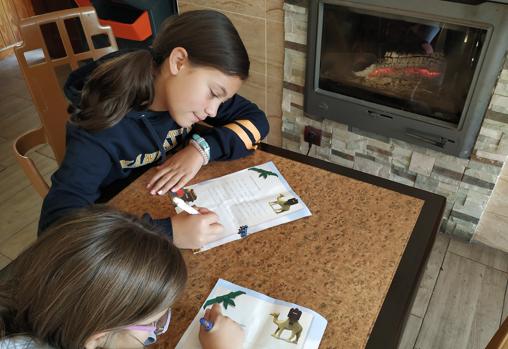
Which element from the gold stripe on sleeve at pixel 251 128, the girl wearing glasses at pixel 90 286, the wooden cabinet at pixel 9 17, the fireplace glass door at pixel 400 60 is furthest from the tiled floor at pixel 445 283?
the wooden cabinet at pixel 9 17

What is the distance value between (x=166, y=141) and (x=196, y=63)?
0.27 metres

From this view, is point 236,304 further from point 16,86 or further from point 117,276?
point 16,86

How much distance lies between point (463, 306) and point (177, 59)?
4.46ft

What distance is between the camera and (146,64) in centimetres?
106

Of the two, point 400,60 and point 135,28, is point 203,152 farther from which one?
point 135,28

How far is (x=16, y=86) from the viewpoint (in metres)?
3.03

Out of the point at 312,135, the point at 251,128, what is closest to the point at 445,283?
the point at 312,135

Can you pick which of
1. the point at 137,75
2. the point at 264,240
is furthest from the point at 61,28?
the point at 264,240

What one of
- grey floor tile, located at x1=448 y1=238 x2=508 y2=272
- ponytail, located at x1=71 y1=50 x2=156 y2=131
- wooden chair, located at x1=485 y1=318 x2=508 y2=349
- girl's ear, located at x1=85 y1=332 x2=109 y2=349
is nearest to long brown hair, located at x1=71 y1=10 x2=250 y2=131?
ponytail, located at x1=71 y1=50 x2=156 y2=131

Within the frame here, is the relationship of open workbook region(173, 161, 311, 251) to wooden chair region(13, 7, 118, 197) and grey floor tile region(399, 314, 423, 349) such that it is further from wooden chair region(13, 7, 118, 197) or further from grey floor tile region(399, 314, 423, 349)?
grey floor tile region(399, 314, 423, 349)

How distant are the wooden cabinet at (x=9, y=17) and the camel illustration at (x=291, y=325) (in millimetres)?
3344

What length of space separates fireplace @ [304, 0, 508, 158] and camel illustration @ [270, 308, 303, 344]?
46.0 inches

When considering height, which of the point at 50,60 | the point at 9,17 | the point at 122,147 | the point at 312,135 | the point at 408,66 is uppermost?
the point at 50,60

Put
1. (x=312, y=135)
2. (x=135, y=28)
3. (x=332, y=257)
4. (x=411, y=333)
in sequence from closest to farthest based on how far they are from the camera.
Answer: (x=332, y=257) → (x=411, y=333) → (x=312, y=135) → (x=135, y=28)
